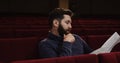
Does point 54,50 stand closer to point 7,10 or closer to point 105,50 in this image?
point 105,50

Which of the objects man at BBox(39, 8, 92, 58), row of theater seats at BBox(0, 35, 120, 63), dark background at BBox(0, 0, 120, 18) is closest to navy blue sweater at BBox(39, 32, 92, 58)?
man at BBox(39, 8, 92, 58)

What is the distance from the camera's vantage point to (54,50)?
5.03ft

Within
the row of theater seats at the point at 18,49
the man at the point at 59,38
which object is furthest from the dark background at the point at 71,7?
the man at the point at 59,38

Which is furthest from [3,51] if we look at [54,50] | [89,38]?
[89,38]

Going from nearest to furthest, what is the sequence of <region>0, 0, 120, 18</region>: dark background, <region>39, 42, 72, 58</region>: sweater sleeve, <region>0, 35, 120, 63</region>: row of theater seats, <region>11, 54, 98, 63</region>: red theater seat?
<region>11, 54, 98, 63</region>: red theater seat → <region>39, 42, 72, 58</region>: sweater sleeve → <region>0, 35, 120, 63</region>: row of theater seats → <region>0, 0, 120, 18</region>: dark background

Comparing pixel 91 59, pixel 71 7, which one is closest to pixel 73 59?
pixel 91 59

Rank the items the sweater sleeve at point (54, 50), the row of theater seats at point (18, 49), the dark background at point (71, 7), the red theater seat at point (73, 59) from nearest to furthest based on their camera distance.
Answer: the red theater seat at point (73, 59) < the sweater sleeve at point (54, 50) < the row of theater seats at point (18, 49) < the dark background at point (71, 7)

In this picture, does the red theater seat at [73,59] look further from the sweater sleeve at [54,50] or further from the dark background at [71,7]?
the dark background at [71,7]

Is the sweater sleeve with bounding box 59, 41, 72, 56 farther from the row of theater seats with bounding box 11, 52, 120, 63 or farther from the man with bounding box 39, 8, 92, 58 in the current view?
the row of theater seats with bounding box 11, 52, 120, 63

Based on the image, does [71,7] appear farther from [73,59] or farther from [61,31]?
[73,59]

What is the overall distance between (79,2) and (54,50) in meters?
5.78

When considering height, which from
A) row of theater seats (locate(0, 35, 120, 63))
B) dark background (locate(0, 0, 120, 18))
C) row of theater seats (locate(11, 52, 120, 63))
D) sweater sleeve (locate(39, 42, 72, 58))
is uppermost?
row of theater seats (locate(11, 52, 120, 63))

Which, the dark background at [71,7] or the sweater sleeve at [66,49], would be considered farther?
the dark background at [71,7]

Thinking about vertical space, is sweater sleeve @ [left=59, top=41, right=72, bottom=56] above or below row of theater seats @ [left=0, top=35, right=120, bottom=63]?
above
